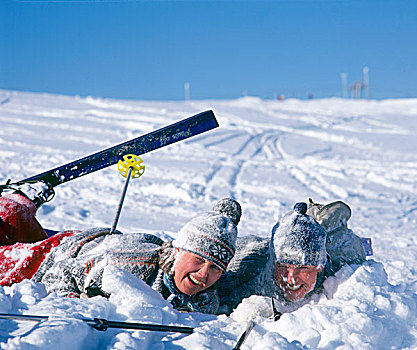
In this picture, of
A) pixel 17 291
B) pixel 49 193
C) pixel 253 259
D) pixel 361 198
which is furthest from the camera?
pixel 361 198

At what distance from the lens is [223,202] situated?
276 cm

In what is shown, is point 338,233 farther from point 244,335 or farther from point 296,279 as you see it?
point 244,335

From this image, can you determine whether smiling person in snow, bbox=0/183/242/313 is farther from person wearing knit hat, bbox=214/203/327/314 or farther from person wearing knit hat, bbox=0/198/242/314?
person wearing knit hat, bbox=214/203/327/314

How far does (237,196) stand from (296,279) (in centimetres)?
468

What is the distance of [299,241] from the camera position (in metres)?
2.58

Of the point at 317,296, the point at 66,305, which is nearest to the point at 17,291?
the point at 66,305

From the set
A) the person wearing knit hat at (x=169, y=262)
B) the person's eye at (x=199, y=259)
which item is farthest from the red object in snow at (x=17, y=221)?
the person's eye at (x=199, y=259)

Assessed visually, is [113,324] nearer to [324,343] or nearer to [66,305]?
[66,305]

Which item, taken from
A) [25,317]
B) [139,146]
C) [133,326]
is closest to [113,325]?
[133,326]

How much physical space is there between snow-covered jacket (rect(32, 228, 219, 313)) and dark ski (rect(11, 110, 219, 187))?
3.97 feet

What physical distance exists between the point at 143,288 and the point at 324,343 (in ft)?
2.65

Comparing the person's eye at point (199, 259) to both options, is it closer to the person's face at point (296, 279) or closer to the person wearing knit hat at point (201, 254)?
the person wearing knit hat at point (201, 254)

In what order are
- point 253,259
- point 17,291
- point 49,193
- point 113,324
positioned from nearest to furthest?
point 113,324
point 17,291
point 253,259
point 49,193

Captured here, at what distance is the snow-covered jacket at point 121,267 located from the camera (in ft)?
8.32
